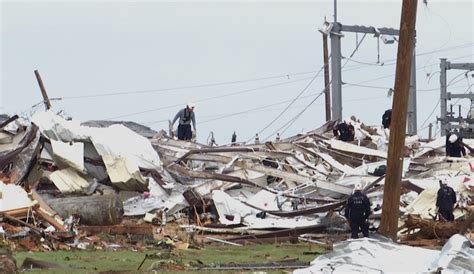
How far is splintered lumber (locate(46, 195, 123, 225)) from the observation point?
22516 mm

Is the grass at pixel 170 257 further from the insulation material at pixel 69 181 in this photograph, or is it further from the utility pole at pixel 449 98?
the utility pole at pixel 449 98

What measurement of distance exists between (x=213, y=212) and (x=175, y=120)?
324 inches

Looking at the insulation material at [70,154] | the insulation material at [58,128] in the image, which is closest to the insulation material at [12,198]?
the insulation material at [70,154]

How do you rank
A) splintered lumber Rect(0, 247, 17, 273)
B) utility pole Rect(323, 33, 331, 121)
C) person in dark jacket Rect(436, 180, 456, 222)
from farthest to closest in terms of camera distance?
1. utility pole Rect(323, 33, 331, 121)
2. person in dark jacket Rect(436, 180, 456, 222)
3. splintered lumber Rect(0, 247, 17, 273)

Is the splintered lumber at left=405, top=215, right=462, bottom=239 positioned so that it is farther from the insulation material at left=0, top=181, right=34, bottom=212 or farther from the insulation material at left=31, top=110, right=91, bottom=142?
the insulation material at left=31, top=110, right=91, bottom=142

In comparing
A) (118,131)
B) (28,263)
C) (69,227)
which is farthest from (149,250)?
(118,131)

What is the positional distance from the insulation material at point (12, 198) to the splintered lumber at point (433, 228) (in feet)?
25.9

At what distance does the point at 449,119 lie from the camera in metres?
42.8

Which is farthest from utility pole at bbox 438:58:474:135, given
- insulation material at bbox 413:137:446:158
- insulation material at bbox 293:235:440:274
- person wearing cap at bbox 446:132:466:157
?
insulation material at bbox 293:235:440:274

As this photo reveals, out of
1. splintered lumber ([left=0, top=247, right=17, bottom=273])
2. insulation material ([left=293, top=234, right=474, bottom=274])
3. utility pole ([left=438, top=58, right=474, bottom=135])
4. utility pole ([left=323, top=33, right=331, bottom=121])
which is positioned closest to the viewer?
insulation material ([left=293, top=234, right=474, bottom=274])

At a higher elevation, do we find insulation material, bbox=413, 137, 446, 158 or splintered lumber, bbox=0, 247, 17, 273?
splintered lumber, bbox=0, 247, 17, 273

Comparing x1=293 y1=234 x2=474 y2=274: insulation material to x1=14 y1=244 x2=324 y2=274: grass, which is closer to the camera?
x1=293 y1=234 x2=474 y2=274: insulation material

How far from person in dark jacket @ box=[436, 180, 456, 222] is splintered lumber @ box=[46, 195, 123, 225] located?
22.8 feet

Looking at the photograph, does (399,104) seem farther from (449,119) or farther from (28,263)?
(449,119)
